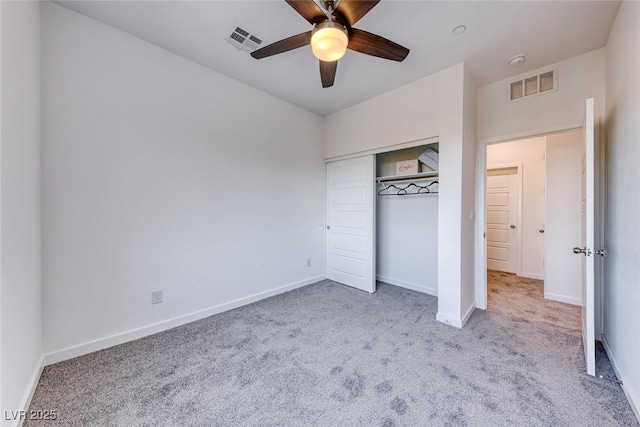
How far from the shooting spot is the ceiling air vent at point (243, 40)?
6.99 feet

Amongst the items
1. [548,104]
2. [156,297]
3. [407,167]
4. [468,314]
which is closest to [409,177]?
[407,167]

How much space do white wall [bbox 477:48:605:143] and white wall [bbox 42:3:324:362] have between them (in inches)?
105

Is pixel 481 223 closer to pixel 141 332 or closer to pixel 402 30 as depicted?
pixel 402 30

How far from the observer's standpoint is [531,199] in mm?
4277

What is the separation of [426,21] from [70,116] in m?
2.97

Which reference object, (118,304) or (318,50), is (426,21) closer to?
(318,50)

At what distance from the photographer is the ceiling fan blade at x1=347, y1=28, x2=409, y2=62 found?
1649mm

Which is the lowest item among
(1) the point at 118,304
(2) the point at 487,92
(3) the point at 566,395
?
(3) the point at 566,395

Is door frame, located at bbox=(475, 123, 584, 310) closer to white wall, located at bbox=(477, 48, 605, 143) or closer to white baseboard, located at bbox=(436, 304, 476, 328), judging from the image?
white wall, located at bbox=(477, 48, 605, 143)

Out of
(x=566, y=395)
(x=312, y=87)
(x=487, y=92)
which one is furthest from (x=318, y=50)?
Answer: (x=566, y=395)

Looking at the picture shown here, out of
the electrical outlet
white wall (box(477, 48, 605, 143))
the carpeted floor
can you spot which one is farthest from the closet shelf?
the electrical outlet

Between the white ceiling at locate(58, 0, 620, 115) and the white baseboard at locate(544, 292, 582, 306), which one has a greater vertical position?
the white ceiling at locate(58, 0, 620, 115)

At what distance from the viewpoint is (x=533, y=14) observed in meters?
1.88

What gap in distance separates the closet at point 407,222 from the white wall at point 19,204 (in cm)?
354
